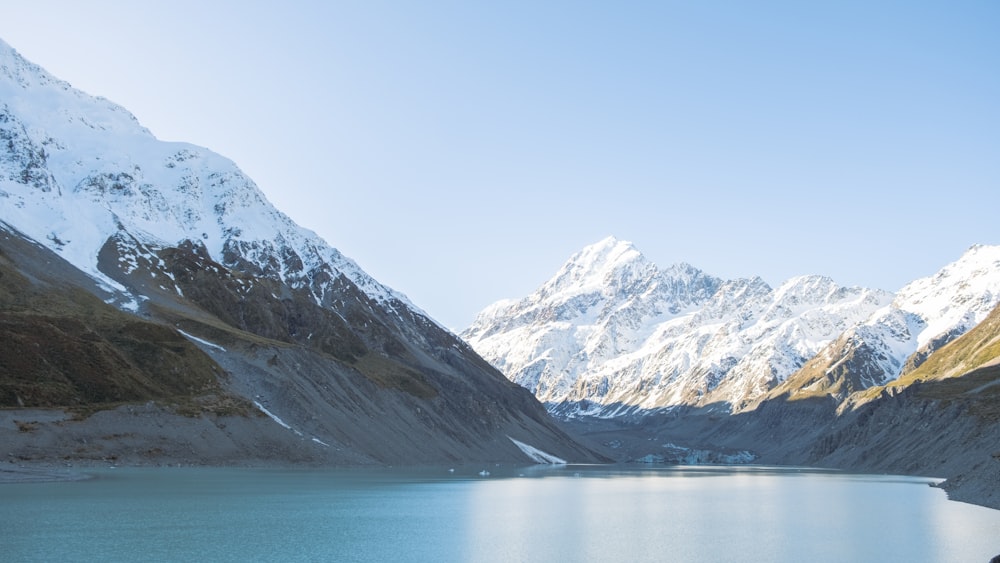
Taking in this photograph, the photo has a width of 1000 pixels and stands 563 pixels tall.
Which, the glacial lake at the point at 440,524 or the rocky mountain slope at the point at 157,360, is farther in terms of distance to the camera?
the rocky mountain slope at the point at 157,360

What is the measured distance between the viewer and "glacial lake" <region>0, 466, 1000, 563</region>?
49812 millimetres

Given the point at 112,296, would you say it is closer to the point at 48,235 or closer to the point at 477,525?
the point at 48,235

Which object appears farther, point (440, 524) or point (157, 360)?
point (157, 360)

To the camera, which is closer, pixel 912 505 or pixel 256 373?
pixel 912 505

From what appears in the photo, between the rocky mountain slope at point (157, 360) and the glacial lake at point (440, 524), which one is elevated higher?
the rocky mountain slope at point (157, 360)

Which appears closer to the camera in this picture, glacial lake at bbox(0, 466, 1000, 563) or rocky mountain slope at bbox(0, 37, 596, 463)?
glacial lake at bbox(0, 466, 1000, 563)

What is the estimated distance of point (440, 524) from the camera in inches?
2576

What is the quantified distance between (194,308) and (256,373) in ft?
116

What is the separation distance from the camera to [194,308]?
570ft

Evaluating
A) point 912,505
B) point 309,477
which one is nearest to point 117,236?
point 309,477

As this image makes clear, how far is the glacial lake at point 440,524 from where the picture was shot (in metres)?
49.8

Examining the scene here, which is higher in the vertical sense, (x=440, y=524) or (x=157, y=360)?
(x=157, y=360)

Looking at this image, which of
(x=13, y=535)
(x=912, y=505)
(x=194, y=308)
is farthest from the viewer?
(x=194, y=308)

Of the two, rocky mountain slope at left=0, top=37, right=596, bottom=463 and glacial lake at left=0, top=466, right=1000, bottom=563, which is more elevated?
rocky mountain slope at left=0, top=37, right=596, bottom=463
